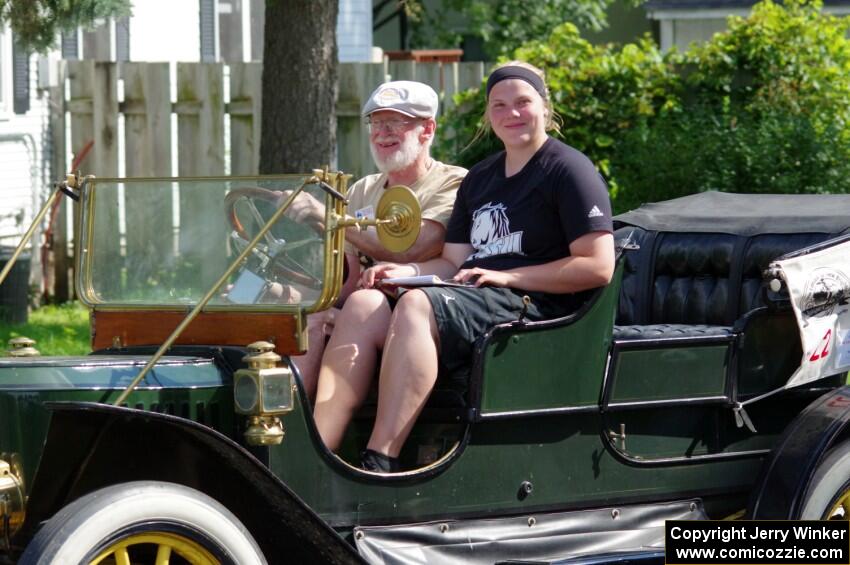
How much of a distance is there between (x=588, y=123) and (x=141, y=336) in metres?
6.49

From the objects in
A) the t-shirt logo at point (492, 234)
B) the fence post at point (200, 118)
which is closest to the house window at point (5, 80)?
the fence post at point (200, 118)

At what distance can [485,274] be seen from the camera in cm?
439

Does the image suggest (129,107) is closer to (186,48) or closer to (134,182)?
(186,48)

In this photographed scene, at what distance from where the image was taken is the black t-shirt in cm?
442

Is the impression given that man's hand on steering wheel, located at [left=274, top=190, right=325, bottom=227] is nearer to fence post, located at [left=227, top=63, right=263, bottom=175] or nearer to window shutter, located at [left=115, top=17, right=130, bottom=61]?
fence post, located at [left=227, top=63, right=263, bottom=175]

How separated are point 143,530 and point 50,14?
5.14 m

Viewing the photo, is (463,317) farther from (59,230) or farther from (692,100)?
(59,230)

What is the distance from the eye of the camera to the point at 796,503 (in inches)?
178

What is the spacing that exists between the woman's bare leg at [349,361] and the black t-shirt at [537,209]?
0.47 metres

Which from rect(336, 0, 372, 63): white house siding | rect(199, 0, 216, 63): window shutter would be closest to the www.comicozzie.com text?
rect(199, 0, 216, 63): window shutter

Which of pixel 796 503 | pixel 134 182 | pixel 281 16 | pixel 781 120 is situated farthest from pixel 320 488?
pixel 781 120

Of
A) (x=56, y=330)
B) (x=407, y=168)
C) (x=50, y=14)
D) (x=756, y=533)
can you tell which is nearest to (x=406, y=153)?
(x=407, y=168)

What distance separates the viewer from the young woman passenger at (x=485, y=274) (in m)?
4.20

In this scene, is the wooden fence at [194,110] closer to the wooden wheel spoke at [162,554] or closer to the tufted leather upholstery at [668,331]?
the tufted leather upholstery at [668,331]
